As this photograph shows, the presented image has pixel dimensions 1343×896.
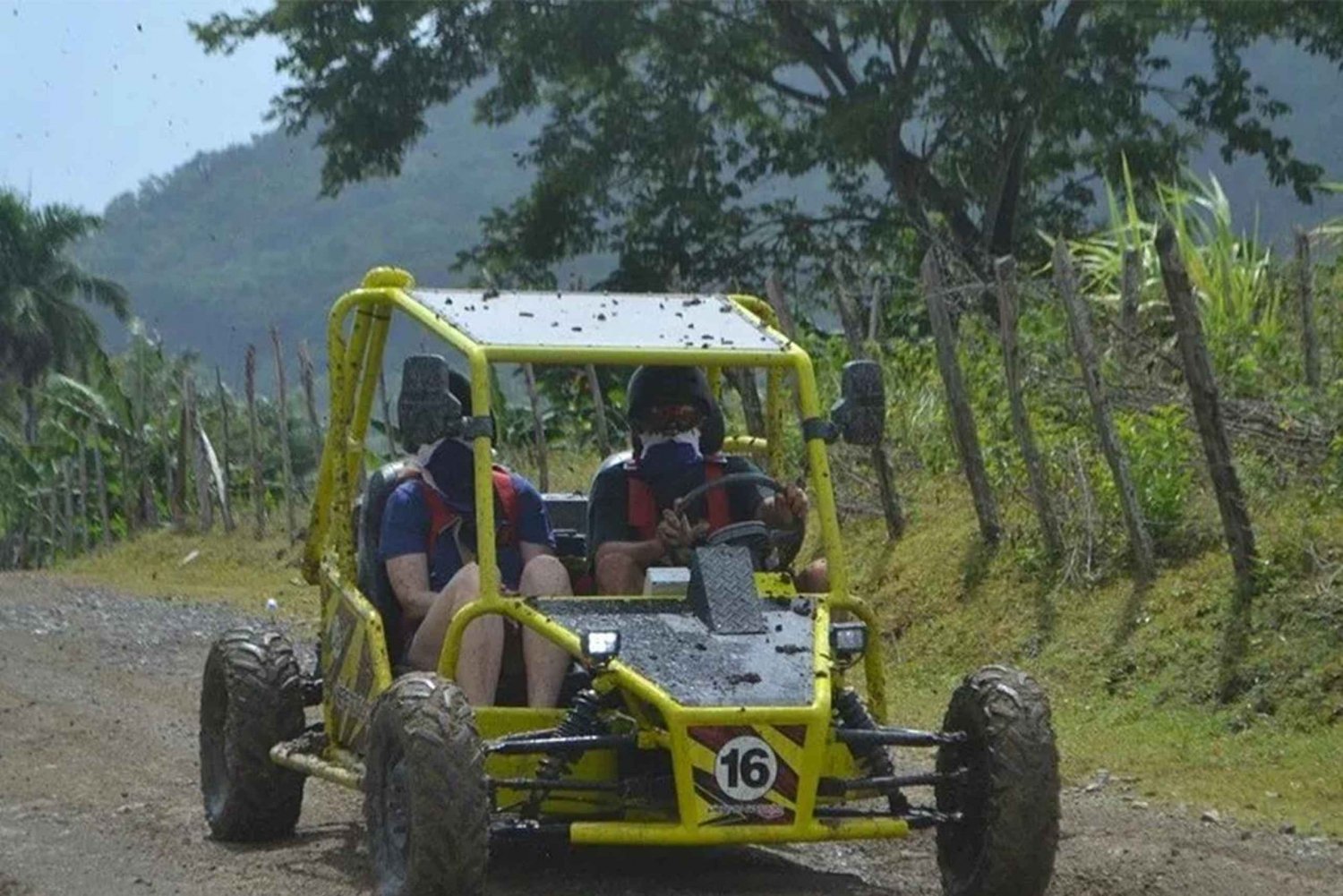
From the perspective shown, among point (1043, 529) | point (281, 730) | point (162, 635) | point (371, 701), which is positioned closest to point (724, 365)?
point (371, 701)

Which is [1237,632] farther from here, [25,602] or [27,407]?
[27,407]

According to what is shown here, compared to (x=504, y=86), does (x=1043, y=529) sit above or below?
below

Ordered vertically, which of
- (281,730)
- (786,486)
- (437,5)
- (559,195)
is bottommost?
(281,730)

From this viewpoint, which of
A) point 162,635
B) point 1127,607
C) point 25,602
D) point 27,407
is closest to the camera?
point 1127,607

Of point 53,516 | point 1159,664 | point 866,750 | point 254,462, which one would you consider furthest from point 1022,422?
point 53,516

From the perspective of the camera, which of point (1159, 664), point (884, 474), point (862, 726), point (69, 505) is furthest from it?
point (69, 505)

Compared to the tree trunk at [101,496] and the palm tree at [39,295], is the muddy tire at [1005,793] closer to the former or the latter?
the tree trunk at [101,496]

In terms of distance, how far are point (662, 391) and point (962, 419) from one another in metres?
5.79

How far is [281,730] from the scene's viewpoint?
963 cm

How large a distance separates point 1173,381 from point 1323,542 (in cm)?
250

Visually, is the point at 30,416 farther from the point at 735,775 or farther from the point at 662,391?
the point at 735,775

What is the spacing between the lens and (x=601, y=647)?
7609 millimetres

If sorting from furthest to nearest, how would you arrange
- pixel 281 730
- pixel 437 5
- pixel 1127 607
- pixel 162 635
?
pixel 437 5 < pixel 162 635 < pixel 1127 607 < pixel 281 730

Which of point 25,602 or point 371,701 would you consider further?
point 25,602
